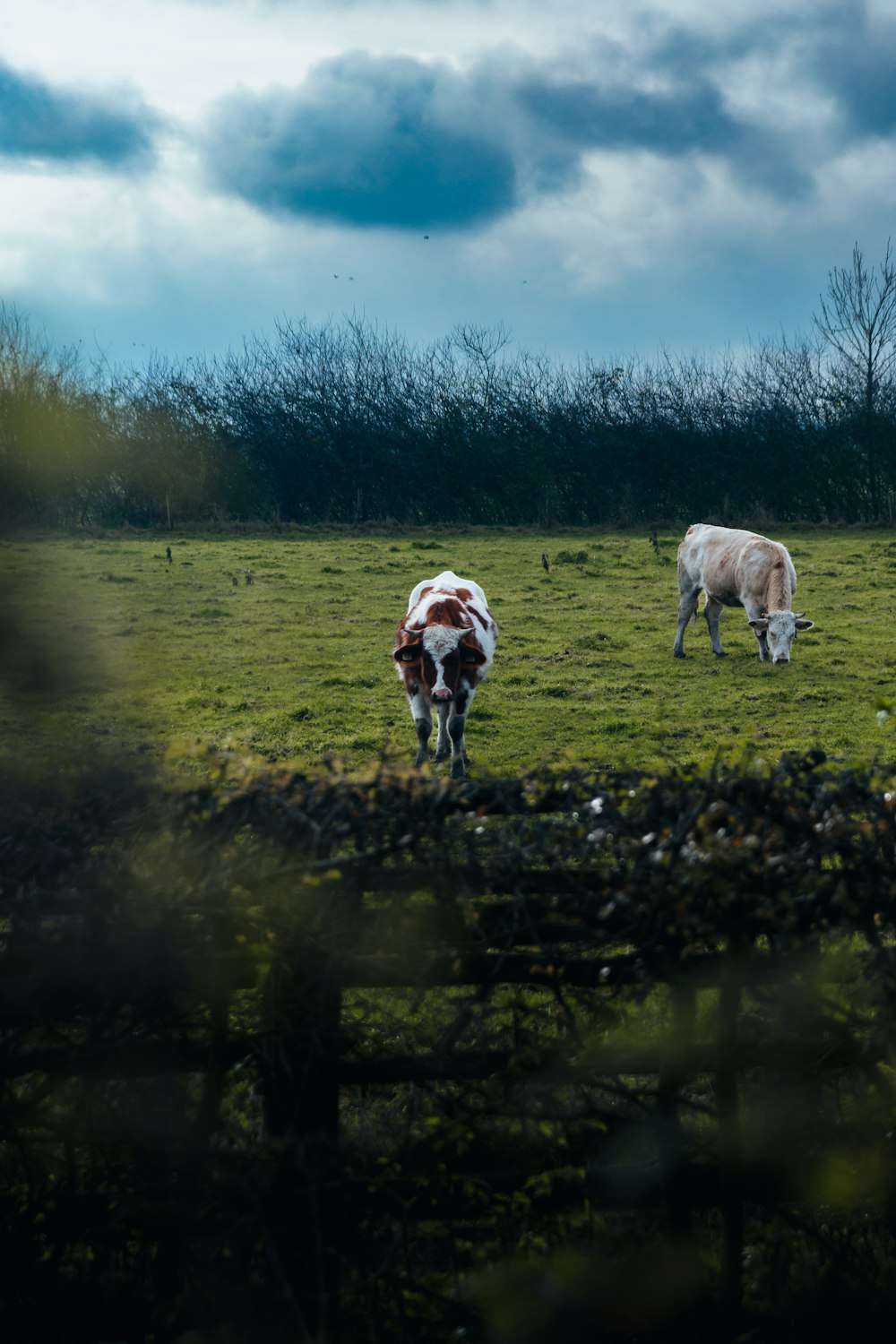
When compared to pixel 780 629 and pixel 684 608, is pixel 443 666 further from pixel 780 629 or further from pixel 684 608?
pixel 684 608

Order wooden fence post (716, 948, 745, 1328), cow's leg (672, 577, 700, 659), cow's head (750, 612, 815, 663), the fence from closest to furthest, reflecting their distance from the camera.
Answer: the fence < wooden fence post (716, 948, 745, 1328) < cow's head (750, 612, 815, 663) < cow's leg (672, 577, 700, 659)

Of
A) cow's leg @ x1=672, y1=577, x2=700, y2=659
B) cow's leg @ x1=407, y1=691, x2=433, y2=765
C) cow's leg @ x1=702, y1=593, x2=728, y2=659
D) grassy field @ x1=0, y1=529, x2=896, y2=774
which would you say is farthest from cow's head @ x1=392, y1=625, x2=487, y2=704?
cow's leg @ x1=702, y1=593, x2=728, y2=659

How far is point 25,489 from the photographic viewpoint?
3.09 meters

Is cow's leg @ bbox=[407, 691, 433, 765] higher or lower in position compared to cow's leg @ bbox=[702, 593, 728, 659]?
lower

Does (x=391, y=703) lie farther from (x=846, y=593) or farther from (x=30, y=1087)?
(x=846, y=593)

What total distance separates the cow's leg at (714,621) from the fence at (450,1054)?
12329 mm

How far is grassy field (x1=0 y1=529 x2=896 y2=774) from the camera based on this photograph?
110 inches

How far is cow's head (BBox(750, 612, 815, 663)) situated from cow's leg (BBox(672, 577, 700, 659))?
1142mm

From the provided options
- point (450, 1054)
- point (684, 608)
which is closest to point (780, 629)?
point (684, 608)

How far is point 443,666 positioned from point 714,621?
7070 millimetres

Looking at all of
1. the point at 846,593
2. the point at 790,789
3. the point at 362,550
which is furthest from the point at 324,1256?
the point at 362,550

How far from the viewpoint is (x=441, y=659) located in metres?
9.70

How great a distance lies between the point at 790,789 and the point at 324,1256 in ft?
6.06

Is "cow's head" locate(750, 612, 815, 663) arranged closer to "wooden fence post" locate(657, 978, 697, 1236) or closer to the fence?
the fence
